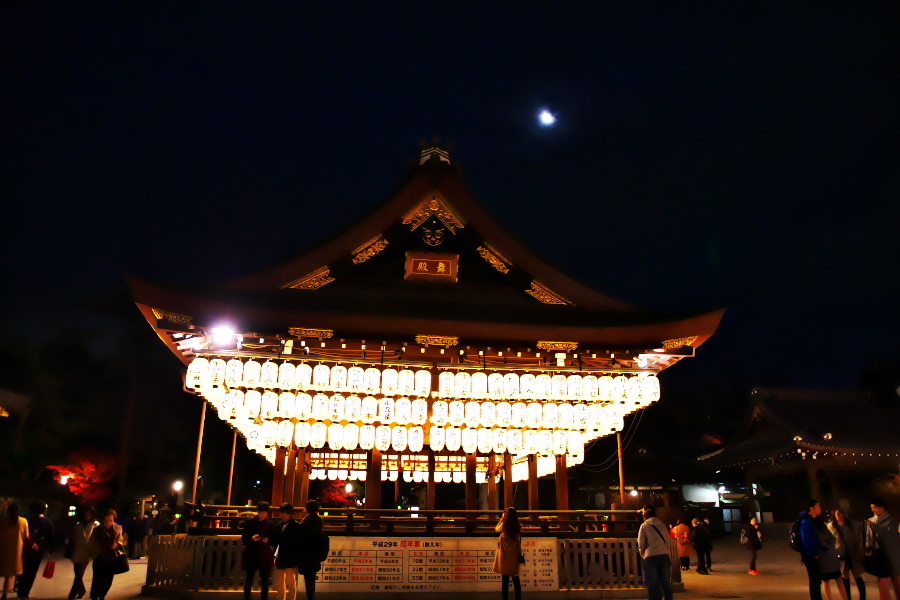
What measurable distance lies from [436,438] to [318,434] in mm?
2721

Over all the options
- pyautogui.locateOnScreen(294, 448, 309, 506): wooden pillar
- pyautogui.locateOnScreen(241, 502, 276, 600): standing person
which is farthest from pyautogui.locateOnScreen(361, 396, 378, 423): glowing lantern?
pyautogui.locateOnScreen(241, 502, 276, 600): standing person

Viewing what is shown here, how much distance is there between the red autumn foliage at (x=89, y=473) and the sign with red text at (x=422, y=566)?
2355cm

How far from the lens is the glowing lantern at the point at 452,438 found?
14.3 m

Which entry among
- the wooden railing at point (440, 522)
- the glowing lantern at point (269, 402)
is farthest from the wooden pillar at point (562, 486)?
the glowing lantern at point (269, 402)

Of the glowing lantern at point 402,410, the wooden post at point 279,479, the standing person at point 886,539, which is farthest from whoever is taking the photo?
the wooden post at point 279,479

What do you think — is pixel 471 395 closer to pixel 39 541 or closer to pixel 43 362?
pixel 39 541

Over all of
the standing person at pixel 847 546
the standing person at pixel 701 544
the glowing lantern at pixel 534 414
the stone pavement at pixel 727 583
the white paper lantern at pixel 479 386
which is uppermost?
the white paper lantern at pixel 479 386

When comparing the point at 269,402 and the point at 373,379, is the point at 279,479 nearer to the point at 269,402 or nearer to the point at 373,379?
the point at 269,402

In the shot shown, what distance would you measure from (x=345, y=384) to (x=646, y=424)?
111 feet

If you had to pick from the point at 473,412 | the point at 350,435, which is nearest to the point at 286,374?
the point at 350,435

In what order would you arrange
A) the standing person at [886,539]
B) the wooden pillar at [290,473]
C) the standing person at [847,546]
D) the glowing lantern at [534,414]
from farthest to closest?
the wooden pillar at [290,473] < the glowing lantern at [534,414] < the standing person at [847,546] < the standing person at [886,539]

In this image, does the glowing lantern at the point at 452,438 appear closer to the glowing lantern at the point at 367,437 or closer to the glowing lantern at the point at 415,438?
the glowing lantern at the point at 415,438

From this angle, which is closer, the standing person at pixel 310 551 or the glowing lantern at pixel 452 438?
the standing person at pixel 310 551

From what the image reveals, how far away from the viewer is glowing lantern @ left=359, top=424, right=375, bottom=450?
555 inches
